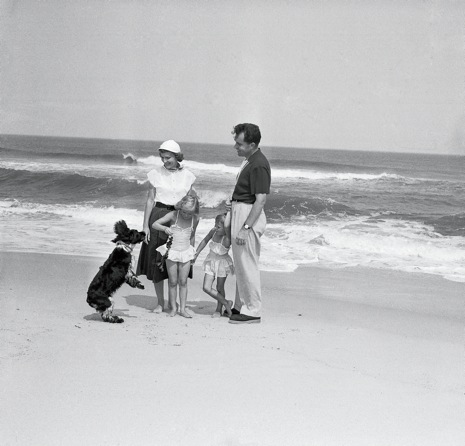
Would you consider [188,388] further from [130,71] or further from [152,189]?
[130,71]

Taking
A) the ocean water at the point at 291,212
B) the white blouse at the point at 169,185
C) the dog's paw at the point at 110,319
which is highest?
the white blouse at the point at 169,185

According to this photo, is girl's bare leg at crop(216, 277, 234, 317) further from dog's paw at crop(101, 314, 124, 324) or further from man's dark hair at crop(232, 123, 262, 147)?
man's dark hair at crop(232, 123, 262, 147)

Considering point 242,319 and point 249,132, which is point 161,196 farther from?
point 242,319

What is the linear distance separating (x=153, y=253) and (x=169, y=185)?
1.86 feet

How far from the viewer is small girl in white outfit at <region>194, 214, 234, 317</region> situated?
5.47m

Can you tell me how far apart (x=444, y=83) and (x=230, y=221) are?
54.6ft

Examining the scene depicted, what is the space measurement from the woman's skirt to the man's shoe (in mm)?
659

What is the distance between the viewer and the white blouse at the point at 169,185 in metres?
5.32

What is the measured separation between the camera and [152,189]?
214 inches

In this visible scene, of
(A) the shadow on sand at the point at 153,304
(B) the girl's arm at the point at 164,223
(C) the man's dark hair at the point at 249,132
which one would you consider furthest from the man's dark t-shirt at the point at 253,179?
(A) the shadow on sand at the point at 153,304

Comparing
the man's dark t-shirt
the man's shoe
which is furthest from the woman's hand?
the man's shoe

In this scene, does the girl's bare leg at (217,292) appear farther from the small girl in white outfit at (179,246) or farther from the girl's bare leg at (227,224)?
the girl's bare leg at (227,224)

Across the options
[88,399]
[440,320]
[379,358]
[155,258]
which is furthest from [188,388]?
[440,320]

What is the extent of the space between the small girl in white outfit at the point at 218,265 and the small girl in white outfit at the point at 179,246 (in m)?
0.16
